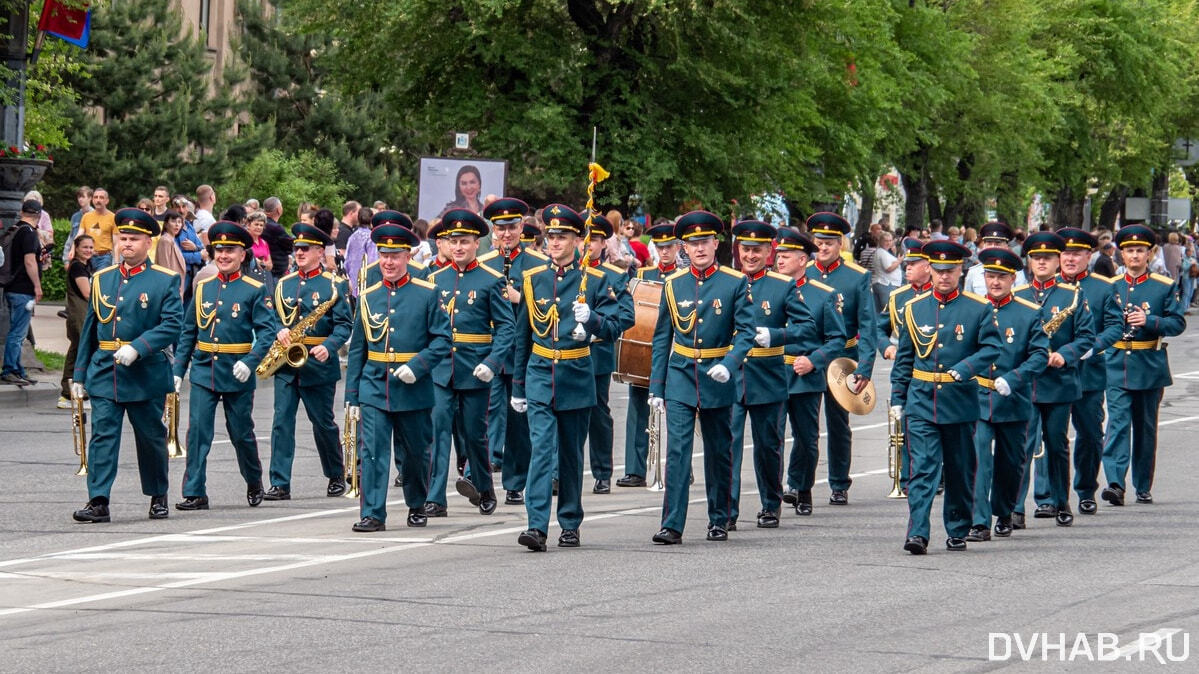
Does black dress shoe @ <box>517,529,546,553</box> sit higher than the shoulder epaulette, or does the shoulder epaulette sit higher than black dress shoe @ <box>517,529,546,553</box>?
the shoulder epaulette

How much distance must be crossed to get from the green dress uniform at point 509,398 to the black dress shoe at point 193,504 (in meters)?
2.07

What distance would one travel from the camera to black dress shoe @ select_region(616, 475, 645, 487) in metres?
14.8

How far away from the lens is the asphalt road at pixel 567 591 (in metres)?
8.30

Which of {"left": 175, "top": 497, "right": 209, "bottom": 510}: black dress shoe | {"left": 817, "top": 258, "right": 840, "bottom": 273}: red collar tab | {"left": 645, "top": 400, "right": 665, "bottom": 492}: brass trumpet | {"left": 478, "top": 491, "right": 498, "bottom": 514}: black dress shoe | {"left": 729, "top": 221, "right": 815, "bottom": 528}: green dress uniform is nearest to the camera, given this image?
{"left": 729, "top": 221, "right": 815, "bottom": 528}: green dress uniform

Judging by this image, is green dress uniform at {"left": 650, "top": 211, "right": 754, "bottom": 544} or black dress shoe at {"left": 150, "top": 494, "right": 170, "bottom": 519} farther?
black dress shoe at {"left": 150, "top": 494, "right": 170, "bottom": 519}

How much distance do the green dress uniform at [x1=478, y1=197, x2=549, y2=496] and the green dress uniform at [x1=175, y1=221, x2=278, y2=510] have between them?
63.5 inches

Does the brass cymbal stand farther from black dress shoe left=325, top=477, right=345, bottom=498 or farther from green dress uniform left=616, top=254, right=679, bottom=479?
black dress shoe left=325, top=477, right=345, bottom=498

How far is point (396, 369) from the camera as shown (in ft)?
39.4

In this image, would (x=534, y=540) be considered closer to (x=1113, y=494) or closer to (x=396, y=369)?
(x=396, y=369)

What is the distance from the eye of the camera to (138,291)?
40.9 ft

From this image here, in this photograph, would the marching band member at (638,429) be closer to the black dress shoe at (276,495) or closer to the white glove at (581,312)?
the black dress shoe at (276,495)

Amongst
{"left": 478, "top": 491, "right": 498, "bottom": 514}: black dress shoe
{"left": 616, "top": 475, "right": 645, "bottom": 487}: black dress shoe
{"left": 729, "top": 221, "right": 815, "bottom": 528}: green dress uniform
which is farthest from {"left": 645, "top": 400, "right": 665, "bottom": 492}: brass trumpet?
{"left": 478, "top": 491, "right": 498, "bottom": 514}: black dress shoe

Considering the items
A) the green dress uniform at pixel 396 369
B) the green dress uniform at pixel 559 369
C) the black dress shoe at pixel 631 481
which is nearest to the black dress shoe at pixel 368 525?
the green dress uniform at pixel 396 369

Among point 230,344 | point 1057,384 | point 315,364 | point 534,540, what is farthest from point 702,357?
point 230,344
